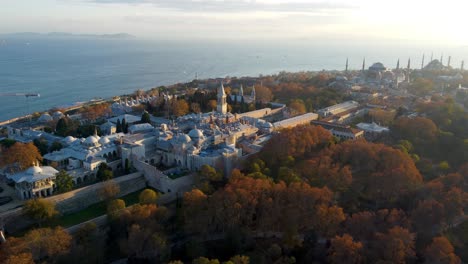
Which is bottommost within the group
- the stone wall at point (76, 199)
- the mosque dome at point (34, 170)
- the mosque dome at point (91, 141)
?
the stone wall at point (76, 199)

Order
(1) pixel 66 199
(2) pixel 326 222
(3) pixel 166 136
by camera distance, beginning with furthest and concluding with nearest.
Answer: (3) pixel 166 136 → (1) pixel 66 199 → (2) pixel 326 222

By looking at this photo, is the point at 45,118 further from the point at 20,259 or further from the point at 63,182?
the point at 20,259

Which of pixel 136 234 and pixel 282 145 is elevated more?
pixel 282 145

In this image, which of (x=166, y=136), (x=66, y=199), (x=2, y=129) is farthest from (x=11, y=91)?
(x=66, y=199)

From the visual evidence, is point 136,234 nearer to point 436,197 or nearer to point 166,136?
point 166,136

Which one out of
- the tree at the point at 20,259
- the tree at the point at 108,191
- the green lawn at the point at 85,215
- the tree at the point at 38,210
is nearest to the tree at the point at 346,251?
the green lawn at the point at 85,215

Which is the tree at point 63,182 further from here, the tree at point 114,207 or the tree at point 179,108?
the tree at point 179,108
